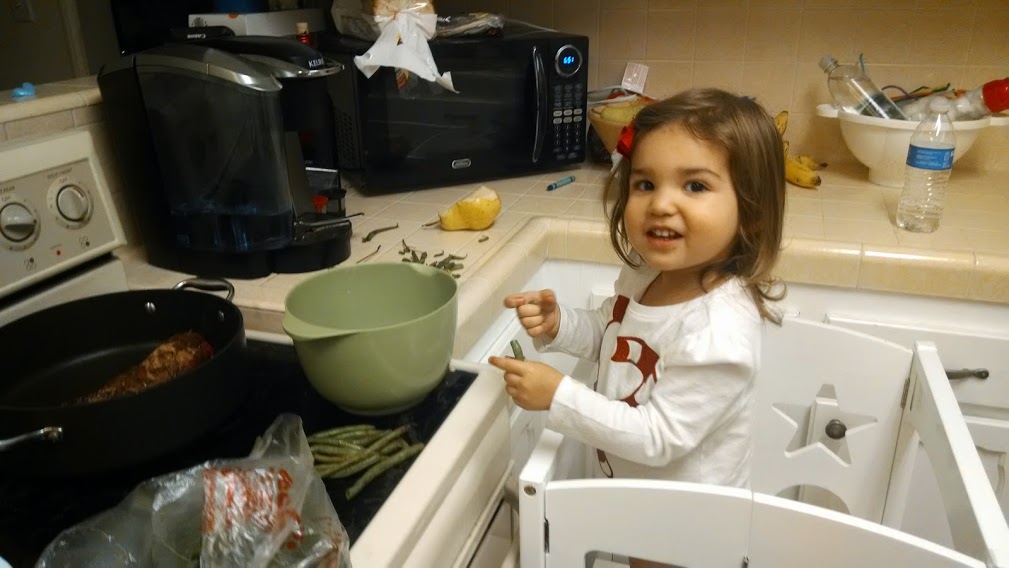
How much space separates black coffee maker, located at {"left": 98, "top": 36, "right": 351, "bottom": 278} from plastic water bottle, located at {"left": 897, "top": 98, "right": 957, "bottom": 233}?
94 cm

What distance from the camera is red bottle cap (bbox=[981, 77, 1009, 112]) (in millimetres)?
1343

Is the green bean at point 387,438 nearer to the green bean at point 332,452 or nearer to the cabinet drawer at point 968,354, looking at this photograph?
the green bean at point 332,452

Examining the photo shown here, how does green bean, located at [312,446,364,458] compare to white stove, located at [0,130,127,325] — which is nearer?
green bean, located at [312,446,364,458]

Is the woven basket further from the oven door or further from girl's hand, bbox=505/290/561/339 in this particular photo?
girl's hand, bbox=505/290/561/339

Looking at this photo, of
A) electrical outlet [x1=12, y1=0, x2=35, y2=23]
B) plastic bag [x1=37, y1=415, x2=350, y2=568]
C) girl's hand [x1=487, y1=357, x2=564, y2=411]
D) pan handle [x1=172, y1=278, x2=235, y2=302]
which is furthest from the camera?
electrical outlet [x1=12, y1=0, x2=35, y2=23]

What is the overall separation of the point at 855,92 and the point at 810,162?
159 mm

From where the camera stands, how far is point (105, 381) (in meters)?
0.78

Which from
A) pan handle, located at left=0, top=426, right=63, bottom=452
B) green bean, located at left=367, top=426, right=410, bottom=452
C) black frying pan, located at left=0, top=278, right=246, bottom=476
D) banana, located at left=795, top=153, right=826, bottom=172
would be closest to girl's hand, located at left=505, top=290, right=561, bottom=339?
green bean, located at left=367, top=426, right=410, bottom=452

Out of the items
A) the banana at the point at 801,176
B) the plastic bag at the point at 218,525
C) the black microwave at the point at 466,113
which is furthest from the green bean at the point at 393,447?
the banana at the point at 801,176

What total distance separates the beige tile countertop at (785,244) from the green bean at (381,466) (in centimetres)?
27

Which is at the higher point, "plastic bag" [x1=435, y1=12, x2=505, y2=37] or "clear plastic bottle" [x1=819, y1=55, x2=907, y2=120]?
"plastic bag" [x1=435, y1=12, x2=505, y2=37]

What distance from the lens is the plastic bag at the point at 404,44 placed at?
4.24ft

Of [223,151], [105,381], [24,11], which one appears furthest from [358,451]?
[24,11]

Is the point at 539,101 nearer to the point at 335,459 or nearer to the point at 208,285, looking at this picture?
the point at 208,285
